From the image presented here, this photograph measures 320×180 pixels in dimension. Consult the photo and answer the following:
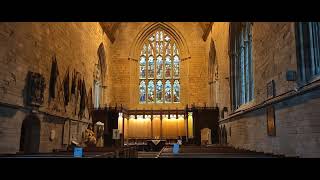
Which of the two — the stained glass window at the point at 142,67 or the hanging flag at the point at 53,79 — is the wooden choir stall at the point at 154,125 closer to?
the stained glass window at the point at 142,67

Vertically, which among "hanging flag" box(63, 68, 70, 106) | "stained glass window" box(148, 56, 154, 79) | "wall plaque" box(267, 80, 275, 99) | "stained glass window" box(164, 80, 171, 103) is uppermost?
"stained glass window" box(148, 56, 154, 79)

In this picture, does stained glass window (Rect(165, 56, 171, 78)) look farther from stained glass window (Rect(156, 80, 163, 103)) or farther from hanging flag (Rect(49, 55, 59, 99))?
hanging flag (Rect(49, 55, 59, 99))

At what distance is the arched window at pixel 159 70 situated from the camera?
24.0 meters

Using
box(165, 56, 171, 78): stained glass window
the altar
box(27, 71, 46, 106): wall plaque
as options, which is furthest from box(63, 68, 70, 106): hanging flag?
box(165, 56, 171, 78): stained glass window

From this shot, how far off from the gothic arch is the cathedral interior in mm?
78

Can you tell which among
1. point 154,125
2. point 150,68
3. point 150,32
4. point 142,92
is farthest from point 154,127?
point 150,32

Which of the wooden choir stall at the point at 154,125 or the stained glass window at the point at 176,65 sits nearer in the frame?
the wooden choir stall at the point at 154,125

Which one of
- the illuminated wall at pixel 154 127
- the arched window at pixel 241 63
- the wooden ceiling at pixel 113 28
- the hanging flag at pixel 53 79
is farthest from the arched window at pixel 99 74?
the arched window at pixel 241 63

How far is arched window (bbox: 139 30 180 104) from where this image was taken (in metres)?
24.0

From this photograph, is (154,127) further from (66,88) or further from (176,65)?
(66,88)

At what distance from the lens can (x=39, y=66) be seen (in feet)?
35.8

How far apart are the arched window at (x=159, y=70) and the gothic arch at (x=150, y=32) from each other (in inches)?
12.7
